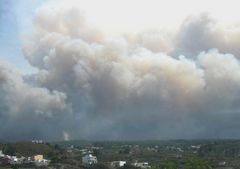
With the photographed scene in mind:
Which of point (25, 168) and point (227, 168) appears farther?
point (25, 168)

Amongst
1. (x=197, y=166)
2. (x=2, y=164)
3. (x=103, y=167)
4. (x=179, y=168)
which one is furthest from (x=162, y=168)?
(x=2, y=164)

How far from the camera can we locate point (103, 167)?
19588cm

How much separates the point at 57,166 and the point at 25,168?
1202 cm

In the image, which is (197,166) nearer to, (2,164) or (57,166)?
(57,166)

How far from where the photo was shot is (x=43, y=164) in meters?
196

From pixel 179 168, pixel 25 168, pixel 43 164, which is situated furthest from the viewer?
pixel 43 164

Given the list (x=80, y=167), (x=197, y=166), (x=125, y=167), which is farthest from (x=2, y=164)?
(x=197, y=166)

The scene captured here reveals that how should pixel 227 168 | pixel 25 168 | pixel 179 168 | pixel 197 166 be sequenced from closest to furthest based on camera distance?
pixel 197 166 < pixel 179 168 < pixel 227 168 < pixel 25 168

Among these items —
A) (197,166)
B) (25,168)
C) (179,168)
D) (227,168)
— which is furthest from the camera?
(25,168)

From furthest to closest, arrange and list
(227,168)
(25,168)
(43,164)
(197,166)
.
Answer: (43,164), (25,168), (227,168), (197,166)

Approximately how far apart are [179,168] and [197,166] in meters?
21.2

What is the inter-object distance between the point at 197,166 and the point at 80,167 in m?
65.8

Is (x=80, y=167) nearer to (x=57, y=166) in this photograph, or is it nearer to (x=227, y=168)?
(x=57, y=166)

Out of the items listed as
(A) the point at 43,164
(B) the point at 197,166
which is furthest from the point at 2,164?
(B) the point at 197,166
